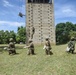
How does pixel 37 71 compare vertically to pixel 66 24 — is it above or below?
below

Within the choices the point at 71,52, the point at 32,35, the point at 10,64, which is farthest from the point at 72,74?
the point at 32,35

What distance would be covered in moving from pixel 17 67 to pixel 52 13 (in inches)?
962

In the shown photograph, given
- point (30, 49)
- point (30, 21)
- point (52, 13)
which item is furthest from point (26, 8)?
point (30, 49)

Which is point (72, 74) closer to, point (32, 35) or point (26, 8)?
point (32, 35)

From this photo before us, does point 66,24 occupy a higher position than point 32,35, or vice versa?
point 66,24

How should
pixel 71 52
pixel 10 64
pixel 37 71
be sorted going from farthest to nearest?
pixel 71 52
pixel 10 64
pixel 37 71

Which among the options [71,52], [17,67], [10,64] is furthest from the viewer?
[71,52]

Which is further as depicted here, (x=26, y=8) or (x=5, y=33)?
(x=5, y=33)

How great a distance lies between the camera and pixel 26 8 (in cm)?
3503

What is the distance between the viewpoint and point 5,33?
99.1 meters

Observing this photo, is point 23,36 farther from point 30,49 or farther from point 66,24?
point 30,49

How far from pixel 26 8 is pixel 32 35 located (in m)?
5.51

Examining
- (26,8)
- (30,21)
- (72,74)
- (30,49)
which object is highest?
(26,8)

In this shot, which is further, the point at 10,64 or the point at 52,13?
the point at 52,13
